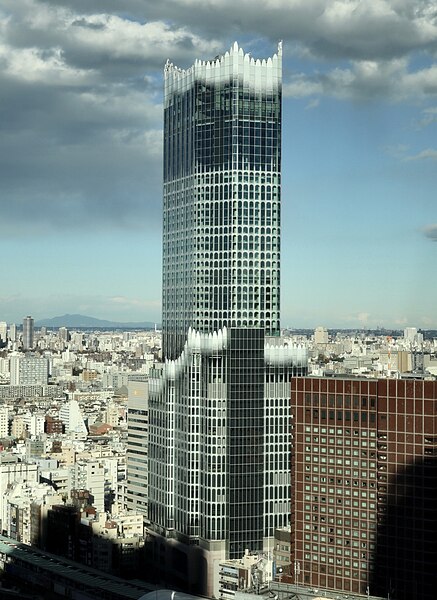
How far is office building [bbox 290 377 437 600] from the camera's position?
60.6ft

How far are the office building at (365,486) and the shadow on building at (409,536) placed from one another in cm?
2

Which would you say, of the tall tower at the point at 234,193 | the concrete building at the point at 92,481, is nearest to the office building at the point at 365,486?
the tall tower at the point at 234,193

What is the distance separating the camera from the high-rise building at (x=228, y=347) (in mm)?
24422

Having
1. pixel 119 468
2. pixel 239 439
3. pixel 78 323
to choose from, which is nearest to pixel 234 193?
pixel 239 439

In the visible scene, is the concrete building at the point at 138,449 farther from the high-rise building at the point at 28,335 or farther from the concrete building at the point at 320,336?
the high-rise building at the point at 28,335

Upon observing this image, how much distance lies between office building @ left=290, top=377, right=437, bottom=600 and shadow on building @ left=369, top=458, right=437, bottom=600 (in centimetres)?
2

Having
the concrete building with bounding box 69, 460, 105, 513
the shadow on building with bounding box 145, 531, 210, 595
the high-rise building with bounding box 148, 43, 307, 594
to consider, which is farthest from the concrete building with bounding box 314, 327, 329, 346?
the concrete building with bounding box 69, 460, 105, 513

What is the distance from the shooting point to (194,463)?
24922 mm

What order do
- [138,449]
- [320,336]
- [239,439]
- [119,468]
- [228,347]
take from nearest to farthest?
1. [239,439]
2. [228,347]
3. [138,449]
4. [320,336]
5. [119,468]

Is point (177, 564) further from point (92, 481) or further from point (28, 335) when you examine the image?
point (28, 335)

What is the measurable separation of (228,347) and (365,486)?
6168 mm

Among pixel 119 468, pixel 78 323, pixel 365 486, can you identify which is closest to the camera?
pixel 365 486

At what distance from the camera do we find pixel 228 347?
24656 millimetres

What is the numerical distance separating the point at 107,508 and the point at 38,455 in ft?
31.9
